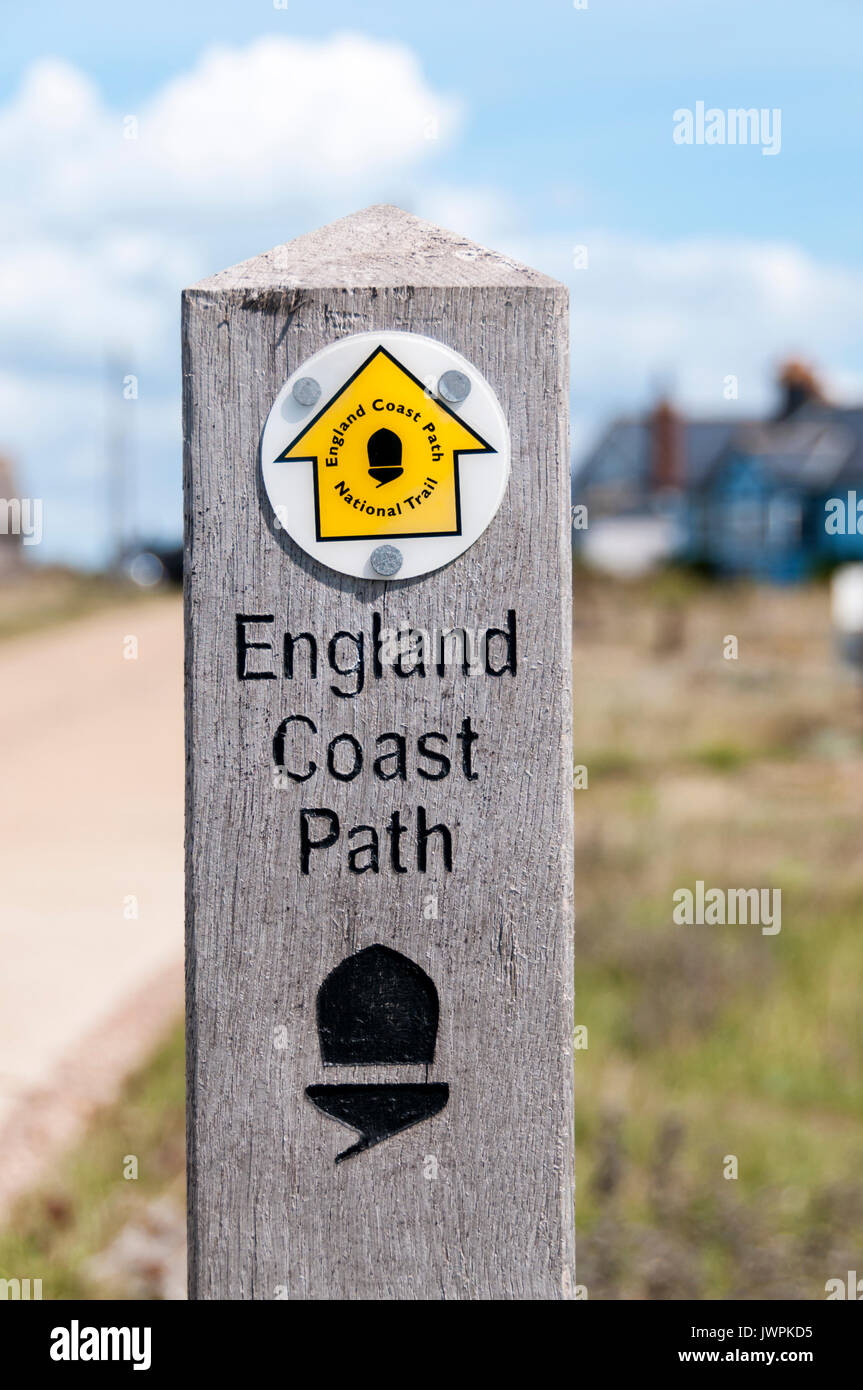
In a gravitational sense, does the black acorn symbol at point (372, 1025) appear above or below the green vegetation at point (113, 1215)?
above

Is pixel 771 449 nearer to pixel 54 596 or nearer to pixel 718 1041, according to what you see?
pixel 54 596

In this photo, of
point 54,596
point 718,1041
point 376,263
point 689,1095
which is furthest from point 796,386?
point 376,263

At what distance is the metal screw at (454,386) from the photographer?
4.62ft

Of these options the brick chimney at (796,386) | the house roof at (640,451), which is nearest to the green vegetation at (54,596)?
the house roof at (640,451)

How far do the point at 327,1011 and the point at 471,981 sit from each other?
6.2 inches

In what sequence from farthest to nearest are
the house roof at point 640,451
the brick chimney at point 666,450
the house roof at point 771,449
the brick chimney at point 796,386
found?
1. the house roof at point 640,451
2. the brick chimney at point 666,450
3. the brick chimney at point 796,386
4. the house roof at point 771,449

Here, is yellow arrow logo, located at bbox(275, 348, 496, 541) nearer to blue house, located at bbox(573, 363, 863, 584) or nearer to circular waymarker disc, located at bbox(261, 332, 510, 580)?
circular waymarker disc, located at bbox(261, 332, 510, 580)

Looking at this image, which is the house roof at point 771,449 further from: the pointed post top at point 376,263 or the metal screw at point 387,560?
the metal screw at point 387,560

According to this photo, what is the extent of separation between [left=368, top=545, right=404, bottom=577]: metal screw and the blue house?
4210 centimetres

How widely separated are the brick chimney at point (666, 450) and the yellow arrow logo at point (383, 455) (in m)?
55.2

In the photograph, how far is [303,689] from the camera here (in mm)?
1407

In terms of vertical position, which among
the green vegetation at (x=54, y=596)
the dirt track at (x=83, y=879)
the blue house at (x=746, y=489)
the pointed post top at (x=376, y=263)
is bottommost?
the dirt track at (x=83, y=879)

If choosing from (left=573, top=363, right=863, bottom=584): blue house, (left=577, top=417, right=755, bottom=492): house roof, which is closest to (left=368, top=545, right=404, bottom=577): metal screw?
(left=573, top=363, right=863, bottom=584): blue house
